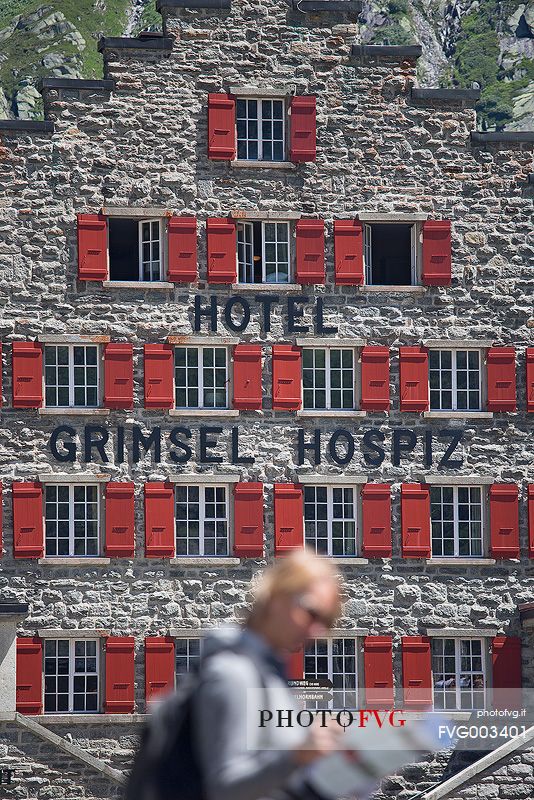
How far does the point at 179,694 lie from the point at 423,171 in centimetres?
2729

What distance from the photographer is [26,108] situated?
82312mm

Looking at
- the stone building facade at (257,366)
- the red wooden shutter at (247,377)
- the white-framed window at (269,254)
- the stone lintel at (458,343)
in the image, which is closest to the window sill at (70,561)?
the stone building facade at (257,366)

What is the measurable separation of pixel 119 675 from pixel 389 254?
9.11m

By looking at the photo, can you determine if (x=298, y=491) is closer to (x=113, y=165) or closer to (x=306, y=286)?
(x=306, y=286)

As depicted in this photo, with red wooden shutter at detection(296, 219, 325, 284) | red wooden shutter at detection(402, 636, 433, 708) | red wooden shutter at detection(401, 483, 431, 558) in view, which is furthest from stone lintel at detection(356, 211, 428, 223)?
red wooden shutter at detection(402, 636, 433, 708)

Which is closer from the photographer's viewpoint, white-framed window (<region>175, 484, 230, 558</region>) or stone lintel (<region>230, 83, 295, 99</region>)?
white-framed window (<region>175, 484, 230, 558</region>)

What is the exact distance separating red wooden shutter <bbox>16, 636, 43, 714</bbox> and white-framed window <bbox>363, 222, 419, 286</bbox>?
8.74 metres

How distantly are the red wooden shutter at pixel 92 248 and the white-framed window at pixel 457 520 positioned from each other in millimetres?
6968

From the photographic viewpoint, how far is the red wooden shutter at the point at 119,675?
96.7 feet

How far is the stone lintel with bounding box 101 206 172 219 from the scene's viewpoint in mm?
30484

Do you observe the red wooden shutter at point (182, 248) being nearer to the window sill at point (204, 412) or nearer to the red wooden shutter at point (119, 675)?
the window sill at point (204, 412)

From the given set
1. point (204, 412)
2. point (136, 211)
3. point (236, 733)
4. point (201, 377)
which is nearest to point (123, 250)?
point (136, 211)

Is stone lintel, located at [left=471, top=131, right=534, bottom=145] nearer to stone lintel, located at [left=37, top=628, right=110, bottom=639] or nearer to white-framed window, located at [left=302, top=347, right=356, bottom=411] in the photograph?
white-framed window, located at [left=302, top=347, right=356, bottom=411]

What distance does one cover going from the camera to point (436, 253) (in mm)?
31328
